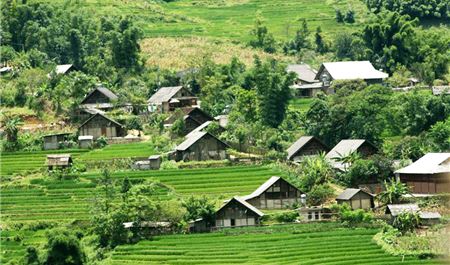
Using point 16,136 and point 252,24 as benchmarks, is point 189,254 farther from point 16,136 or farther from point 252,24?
point 252,24

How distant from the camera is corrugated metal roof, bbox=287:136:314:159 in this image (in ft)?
180

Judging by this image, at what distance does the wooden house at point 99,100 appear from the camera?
64062mm

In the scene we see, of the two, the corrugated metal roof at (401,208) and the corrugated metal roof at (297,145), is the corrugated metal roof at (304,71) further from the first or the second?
the corrugated metal roof at (401,208)

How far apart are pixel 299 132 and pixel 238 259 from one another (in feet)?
68.3

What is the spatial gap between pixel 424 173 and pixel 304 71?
83.7 feet

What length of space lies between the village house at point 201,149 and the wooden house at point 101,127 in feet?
18.1

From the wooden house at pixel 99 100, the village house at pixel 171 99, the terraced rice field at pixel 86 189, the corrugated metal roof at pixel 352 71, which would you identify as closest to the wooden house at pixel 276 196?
the terraced rice field at pixel 86 189

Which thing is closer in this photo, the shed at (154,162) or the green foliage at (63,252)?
the green foliage at (63,252)

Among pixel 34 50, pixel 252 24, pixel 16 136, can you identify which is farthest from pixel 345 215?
pixel 252 24

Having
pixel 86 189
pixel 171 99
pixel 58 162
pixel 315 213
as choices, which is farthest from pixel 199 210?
pixel 171 99

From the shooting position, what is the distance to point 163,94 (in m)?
67.0

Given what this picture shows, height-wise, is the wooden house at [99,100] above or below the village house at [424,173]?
above

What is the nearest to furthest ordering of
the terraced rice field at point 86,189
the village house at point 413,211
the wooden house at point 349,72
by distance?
the village house at point 413,211
the terraced rice field at point 86,189
the wooden house at point 349,72

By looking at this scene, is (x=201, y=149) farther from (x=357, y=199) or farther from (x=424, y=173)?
(x=424, y=173)
